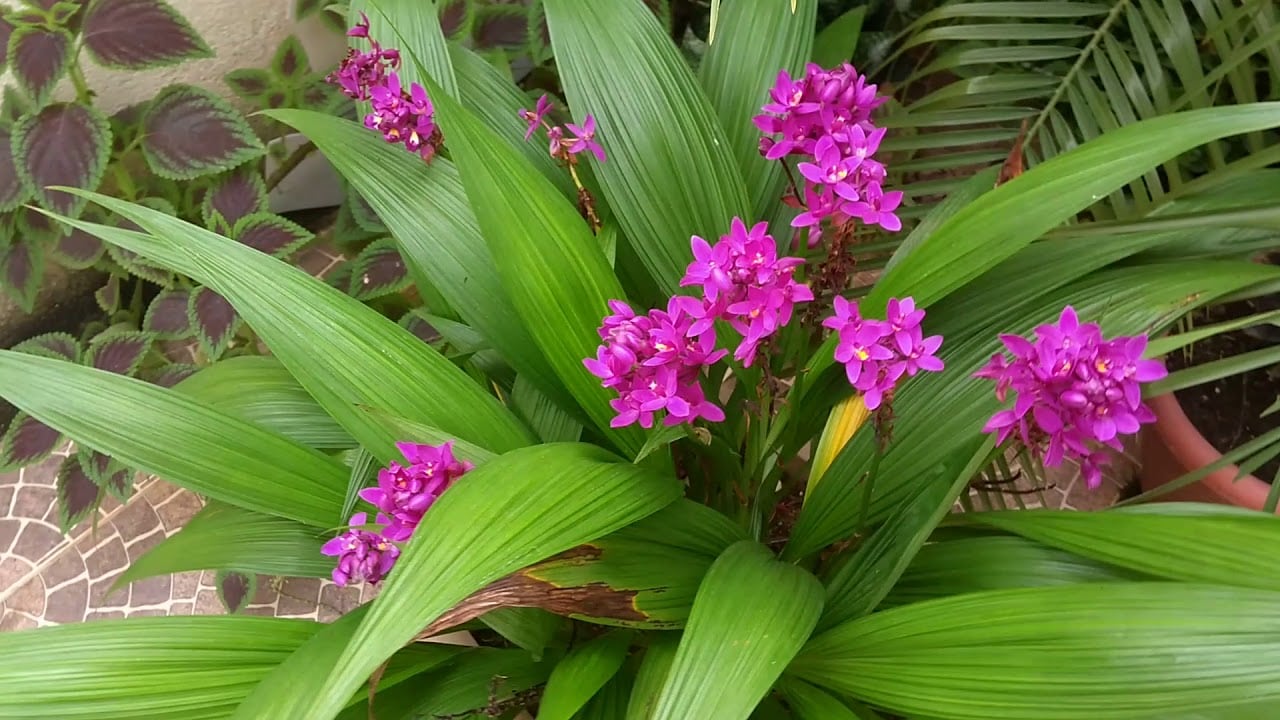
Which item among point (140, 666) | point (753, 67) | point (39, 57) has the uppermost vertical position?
point (753, 67)

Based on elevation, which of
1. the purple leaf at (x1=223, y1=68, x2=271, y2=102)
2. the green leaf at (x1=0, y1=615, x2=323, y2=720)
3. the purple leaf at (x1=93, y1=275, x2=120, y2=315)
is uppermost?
the purple leaf at (x1=223, y1=68, x2=271, y2=102)

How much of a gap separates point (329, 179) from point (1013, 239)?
45.5 inches

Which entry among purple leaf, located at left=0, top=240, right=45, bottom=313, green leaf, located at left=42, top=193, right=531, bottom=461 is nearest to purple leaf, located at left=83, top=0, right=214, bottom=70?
purple leaf, located at left=0, top=240, right=45, bottom=313

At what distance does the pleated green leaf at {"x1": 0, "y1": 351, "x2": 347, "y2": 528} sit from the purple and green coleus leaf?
0.39 meters

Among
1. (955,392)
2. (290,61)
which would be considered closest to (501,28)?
(290,61)

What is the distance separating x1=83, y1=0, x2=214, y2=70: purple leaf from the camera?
3.22ft

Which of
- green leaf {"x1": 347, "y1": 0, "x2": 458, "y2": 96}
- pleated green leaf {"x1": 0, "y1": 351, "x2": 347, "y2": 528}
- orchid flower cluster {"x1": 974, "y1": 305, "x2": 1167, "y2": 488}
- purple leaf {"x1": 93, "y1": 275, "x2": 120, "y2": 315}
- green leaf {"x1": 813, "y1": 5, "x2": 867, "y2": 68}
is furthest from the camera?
purple leaf {"x1": 93, "y1": 275, "x2": 120, "y2": 315}

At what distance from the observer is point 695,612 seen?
0.48m

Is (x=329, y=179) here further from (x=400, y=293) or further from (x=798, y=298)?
(x=798, y=298)

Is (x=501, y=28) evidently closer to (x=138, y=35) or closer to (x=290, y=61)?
(x=290, y=61)

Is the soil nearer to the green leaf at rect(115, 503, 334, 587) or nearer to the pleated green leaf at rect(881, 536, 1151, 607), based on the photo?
the pleated green leaf at rect(881, 536, 1151, 607)

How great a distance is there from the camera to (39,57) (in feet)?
3.12

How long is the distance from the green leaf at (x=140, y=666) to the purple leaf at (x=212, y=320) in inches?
17.1

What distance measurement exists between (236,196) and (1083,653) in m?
0.99
